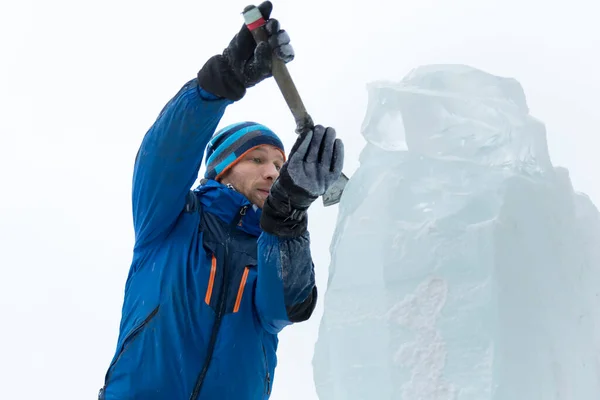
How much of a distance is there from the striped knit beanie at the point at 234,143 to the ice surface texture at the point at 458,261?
0.82 metres

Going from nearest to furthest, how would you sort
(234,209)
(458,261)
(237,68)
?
(458,261) → (237,68) → (234,209)

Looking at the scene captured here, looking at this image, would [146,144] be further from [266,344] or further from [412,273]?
[412,273]

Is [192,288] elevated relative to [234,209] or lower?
lower

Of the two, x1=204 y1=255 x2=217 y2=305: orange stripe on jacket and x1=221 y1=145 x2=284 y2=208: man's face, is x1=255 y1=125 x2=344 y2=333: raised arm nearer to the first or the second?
x1=204 y1=255 x2=217 y2=305: orange stripe on jacket

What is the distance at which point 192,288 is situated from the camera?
9.96ft

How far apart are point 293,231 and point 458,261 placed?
2.15 feet

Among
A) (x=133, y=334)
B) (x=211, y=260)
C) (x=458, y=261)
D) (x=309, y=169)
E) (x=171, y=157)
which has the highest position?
(x=171, y=157)

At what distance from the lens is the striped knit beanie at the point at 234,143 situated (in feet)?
11.4

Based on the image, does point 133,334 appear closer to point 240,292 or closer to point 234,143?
point 240,292

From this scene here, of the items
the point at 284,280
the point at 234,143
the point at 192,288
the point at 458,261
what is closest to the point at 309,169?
the point at 284,280

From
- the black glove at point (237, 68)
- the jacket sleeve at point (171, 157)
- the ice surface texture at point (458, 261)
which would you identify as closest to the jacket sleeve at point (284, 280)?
the ice surface texture at point (458, 261)

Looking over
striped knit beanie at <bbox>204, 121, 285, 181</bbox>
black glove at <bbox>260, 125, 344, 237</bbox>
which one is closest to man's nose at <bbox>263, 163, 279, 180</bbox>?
striped knit beanie at <bbox>204, 121, 285, 181</bbox>

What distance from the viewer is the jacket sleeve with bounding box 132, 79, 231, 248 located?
2975 millimetres

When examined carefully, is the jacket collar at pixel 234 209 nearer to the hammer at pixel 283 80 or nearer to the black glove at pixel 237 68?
the black glove at pixel 237 68
